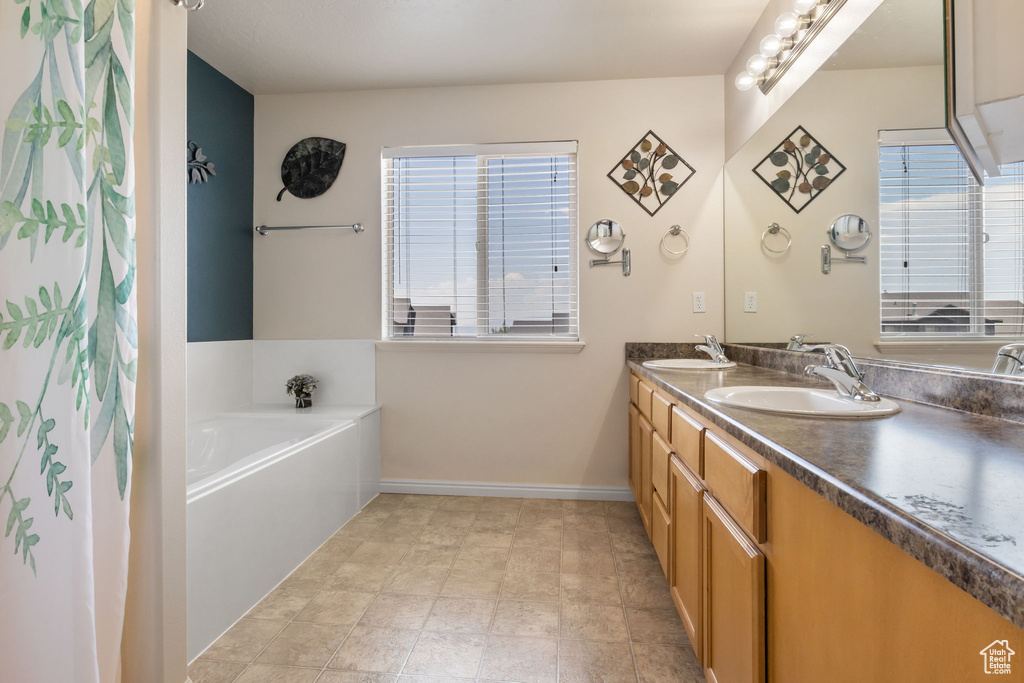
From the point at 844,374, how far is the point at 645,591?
1113 millimetres

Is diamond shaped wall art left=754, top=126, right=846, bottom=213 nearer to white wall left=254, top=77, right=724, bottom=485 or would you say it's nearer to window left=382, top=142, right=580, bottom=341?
white wall left=254, top=77, right=724, bottom=485

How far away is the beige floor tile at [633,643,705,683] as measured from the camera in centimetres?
144

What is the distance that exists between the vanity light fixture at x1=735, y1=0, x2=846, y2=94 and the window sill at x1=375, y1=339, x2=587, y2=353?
151 centimetres

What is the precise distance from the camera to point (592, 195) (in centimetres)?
288

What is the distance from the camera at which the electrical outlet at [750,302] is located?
2.40m

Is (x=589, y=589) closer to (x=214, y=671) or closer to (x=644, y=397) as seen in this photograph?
(x=644, y=397)

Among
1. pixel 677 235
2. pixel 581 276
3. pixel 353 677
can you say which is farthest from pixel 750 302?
pixel 353 677

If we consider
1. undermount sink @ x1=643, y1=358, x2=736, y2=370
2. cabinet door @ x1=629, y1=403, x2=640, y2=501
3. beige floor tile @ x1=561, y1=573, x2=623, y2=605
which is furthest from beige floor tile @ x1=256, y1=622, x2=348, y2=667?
undermount sink @ x1=643, y1=358, x2=736, y2=370

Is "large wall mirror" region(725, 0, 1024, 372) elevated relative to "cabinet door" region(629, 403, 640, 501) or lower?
elevated

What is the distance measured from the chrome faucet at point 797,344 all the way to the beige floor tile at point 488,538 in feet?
4.88

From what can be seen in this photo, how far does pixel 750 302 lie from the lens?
2.46m

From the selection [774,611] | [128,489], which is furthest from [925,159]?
[128,489]

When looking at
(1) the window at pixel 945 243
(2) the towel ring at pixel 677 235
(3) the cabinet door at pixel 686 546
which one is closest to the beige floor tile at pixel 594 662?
(3) the cabinet door at pixel 686 546

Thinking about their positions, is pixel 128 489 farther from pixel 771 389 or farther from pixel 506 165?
pixel 506 165
